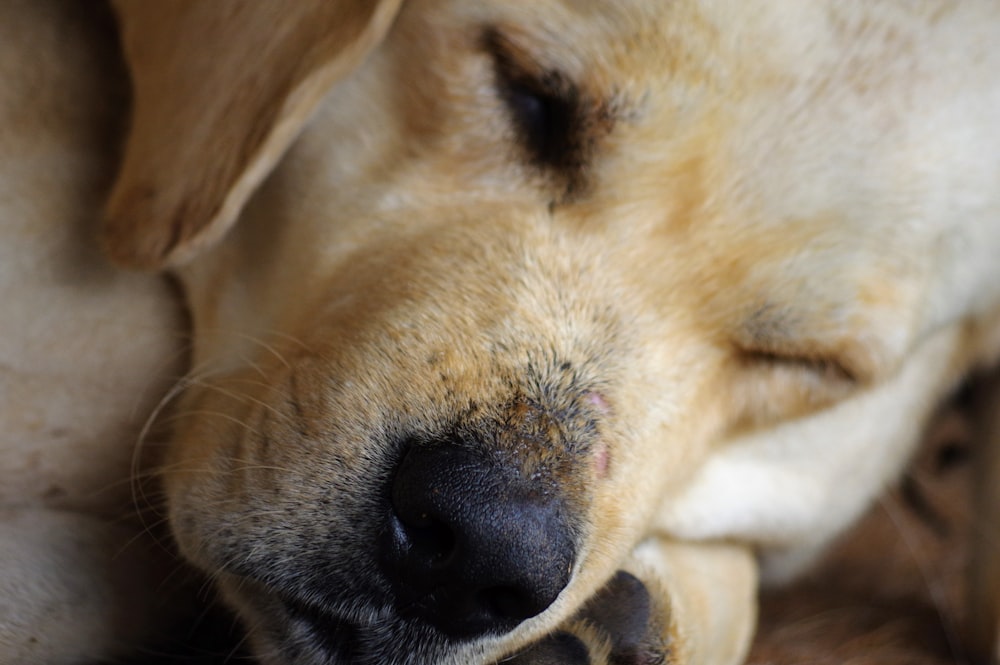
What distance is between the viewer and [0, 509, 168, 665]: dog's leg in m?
A: 1.22

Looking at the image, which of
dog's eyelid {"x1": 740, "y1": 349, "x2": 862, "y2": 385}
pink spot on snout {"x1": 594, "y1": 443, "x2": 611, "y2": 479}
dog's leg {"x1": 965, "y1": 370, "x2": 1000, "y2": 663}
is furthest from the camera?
dog's leg {"x1": 965, "y1": 370, "x2": 1000, "y2": 663}

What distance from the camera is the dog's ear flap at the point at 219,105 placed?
1.22 metres

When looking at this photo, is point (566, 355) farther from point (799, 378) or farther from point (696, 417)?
point (799, 378)

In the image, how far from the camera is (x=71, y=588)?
1260mm

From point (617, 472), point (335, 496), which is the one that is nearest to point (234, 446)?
point (335, 496)

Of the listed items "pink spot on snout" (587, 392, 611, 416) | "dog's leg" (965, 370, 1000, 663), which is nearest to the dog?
"pink spot on snout" (587, 392, 611, 416)

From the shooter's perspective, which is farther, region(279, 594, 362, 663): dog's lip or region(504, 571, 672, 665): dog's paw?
region(504, 571, 672, 665): dog's paw

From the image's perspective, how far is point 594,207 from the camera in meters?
1.30

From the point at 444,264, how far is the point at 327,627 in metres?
0.41

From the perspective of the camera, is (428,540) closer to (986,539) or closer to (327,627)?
(327,627)

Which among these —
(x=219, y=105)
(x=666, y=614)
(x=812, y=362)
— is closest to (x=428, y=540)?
(x=666, y=614)

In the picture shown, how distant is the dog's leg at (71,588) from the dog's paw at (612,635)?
1.56 feet

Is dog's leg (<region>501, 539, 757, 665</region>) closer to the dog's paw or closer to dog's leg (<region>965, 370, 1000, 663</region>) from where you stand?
the dog's paw

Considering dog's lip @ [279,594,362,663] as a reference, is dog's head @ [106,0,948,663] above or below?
above
